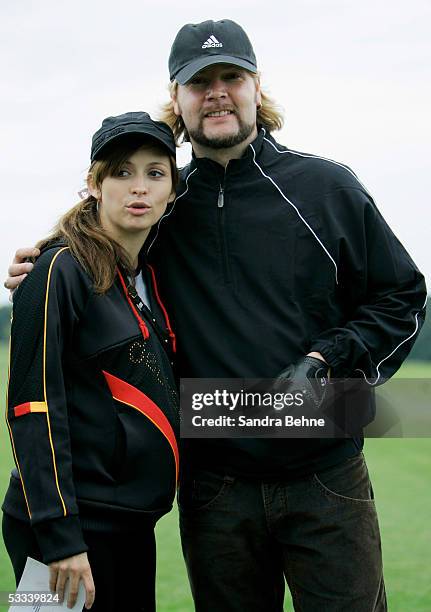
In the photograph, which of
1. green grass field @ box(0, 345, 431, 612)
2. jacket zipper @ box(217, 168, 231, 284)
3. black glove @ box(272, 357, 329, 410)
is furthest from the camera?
green grass field @ box(0, 345, 431, 612)

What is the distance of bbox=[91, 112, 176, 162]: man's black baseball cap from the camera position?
8.00 ft

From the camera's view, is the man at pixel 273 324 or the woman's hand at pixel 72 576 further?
the man at pixel 273 324

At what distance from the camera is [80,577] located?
7.15 feet

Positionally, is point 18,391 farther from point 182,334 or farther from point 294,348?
point 294,348

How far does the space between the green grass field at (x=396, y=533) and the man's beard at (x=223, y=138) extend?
2473mm

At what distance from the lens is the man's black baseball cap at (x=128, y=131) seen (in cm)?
244

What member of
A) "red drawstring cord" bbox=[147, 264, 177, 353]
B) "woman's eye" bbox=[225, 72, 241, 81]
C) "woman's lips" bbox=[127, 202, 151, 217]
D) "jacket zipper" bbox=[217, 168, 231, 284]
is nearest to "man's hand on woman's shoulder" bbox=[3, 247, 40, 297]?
"woman's lips" bbox=[127, 202, 151, 217]

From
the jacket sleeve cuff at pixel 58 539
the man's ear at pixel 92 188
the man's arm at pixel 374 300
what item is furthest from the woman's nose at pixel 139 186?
the jacket sleeve cuff at pixel 58 539

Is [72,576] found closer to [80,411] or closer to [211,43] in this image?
[80,411]

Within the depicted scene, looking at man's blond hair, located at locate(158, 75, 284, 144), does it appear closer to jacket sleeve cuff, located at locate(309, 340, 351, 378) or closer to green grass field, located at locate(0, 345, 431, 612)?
jacket sleeve cuff, located at locate(309, 340, 351, 378)

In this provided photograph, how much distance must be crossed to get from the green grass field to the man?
1849 millimetres

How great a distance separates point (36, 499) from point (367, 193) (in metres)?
1.30

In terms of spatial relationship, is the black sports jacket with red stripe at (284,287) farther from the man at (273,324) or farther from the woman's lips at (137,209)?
the woman's lips at (137,209)

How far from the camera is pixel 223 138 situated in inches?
103
